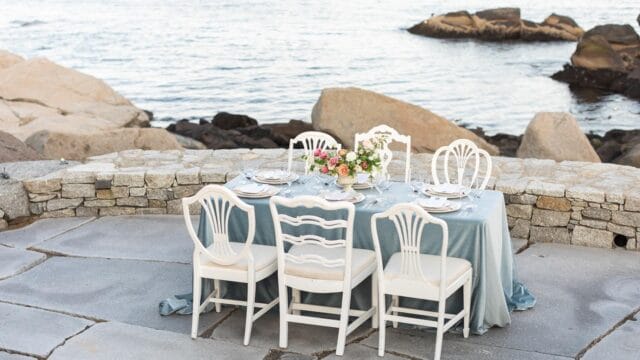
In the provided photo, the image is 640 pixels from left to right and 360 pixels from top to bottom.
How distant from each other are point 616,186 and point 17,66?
1255cm

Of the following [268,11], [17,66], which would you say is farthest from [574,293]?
[268,11]

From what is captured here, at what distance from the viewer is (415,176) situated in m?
7.57

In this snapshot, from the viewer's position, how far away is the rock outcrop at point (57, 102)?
13648 mm

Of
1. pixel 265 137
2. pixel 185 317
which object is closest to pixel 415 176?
pixel 185 317

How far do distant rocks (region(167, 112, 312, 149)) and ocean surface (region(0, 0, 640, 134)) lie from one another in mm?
4639

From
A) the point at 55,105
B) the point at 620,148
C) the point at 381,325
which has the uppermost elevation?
the point at 381,325

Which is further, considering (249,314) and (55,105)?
(55,105)

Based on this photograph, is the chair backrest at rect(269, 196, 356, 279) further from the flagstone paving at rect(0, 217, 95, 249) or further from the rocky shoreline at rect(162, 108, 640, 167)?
the rocky shoreline at rect(162, 108, 640, 167)

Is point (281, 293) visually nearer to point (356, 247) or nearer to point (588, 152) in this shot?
point (356, 247)

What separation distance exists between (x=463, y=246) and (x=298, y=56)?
98.6 feet

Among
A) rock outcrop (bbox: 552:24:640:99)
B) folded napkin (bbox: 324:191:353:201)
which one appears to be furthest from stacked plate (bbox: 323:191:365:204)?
rock outcrop (bbox: 552:24:640:99)

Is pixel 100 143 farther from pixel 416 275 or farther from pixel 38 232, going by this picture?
pixel 416 275

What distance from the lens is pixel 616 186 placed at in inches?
269

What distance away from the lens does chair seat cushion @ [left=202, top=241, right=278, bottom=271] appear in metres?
5.05
